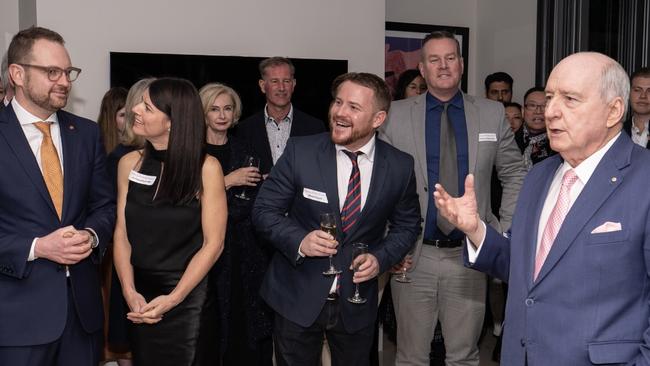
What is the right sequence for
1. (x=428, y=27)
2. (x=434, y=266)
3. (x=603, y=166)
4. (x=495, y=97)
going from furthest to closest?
1. (x=428, y=27)
2. (x=495, y=97)
3. (x=434, y=266)
4. (x=603, y=166)

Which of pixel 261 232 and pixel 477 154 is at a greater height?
pixel 477 154

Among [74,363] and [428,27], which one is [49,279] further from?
[428,27]

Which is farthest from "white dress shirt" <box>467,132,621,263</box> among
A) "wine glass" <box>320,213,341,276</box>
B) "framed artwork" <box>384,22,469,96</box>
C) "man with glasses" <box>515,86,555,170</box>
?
"framed artwork" <box>384,22,469,96</box>

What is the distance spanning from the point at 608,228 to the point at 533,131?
144 inches

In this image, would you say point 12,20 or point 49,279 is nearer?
point 49,279

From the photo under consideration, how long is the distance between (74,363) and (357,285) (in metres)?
1.23

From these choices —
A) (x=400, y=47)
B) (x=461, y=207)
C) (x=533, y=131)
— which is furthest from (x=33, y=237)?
(x=400, y=47)

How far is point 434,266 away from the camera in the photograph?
343 centimetres

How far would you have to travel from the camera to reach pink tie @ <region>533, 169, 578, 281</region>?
7.00 ft

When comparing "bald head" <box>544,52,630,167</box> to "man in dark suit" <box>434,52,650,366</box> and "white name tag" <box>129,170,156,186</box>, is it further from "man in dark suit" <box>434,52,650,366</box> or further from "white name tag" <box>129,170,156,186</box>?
"white name tag" <box>129,170,156,186</box>

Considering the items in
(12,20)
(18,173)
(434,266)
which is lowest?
(434,266)

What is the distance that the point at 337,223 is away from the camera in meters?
2.90

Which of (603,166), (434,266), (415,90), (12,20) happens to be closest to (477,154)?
(434,266)

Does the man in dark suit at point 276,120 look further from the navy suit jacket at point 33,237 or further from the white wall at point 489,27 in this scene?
the white wall at point 489,27
